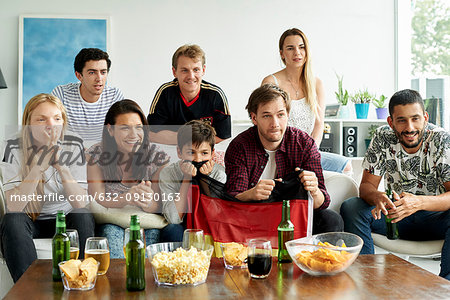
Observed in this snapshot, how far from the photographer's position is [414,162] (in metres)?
2.82

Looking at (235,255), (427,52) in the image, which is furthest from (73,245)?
(427,52)

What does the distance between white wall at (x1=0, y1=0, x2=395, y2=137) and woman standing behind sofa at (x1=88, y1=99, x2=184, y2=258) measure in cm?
235

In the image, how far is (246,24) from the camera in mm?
5371

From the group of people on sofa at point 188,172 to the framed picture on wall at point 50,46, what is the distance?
2263 millimetres

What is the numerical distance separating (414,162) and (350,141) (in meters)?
2.35

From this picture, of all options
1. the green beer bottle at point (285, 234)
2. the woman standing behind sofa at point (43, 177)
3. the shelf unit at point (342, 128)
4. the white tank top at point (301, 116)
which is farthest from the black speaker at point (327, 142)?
the green beer bottle at point (285, 234)

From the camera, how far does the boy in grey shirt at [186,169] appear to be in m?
2.67

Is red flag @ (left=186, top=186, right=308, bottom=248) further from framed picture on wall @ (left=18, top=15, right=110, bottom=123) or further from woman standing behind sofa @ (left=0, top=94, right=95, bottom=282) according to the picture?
framed picture on wall @ (left=18, top=15, right=110, bottom=123)

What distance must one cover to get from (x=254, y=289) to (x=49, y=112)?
1.68m

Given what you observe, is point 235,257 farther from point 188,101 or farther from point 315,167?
point 188,101

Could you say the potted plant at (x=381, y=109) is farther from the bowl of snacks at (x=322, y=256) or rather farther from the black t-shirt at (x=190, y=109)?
the bowl of snacks at (x=322, y=256)

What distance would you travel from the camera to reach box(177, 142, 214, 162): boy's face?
108 inches

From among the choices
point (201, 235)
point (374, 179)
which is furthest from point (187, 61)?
point (201, 235)

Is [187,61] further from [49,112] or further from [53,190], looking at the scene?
[53,190]
